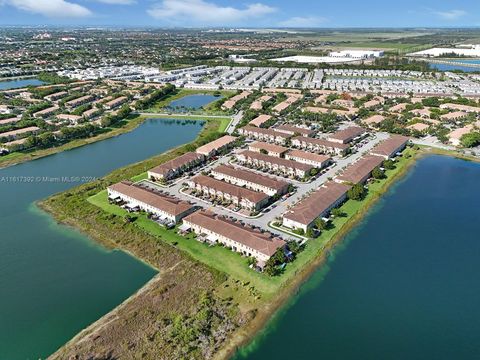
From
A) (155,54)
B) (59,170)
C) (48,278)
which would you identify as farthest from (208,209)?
(155,54)

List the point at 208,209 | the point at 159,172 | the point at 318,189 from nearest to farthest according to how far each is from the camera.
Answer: the point at 208,209, the point at 318,189, the point at 159,172

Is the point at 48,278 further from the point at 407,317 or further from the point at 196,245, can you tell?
the point at 407,317

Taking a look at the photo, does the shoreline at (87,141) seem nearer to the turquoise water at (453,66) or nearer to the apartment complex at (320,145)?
the apartment complex at (320,145)

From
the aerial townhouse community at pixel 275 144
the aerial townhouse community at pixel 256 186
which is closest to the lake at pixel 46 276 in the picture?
the aerial townhouse community at pixel 275 144

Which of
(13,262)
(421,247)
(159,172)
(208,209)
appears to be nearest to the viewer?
(13,262)

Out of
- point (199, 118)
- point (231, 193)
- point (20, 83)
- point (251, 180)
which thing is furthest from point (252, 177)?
point (20, 83)
